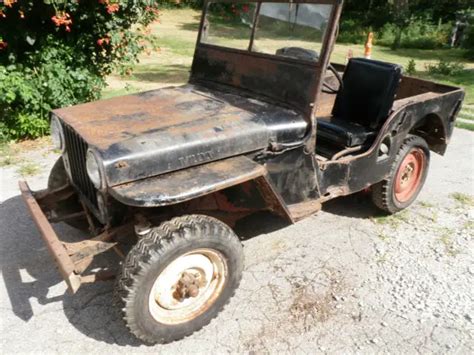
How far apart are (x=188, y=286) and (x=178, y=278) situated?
8cm

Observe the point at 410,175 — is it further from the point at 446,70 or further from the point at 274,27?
the point at 446,70

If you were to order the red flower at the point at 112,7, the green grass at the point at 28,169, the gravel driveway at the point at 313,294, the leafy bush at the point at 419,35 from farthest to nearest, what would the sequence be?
the leafy bush at the point at 419,35
the red flower at the point at 112,7
the green grass at the point at 28,169
the gravel driveway at the point at 313,294

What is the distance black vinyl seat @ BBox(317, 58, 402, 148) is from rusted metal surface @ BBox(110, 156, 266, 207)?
124 centimetres

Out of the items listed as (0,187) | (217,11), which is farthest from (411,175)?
(0,187)

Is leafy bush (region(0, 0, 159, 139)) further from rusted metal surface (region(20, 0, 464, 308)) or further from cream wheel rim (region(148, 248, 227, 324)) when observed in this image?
cream wheel rim (region(148, 248, 227, 324))

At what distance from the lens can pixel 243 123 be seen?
283cm

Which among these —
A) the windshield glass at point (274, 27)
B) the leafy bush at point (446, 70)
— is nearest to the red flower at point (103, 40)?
the windshield glass at point (274, 27)

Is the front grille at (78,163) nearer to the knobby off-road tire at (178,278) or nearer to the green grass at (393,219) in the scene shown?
the knobby off-road tire at (178,278)

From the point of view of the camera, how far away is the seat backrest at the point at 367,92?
3.77m

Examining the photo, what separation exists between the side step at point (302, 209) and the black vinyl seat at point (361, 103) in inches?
26.9

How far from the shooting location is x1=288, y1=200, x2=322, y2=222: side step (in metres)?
3.09

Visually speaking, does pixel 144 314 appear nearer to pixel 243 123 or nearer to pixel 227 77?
pixel 243 123

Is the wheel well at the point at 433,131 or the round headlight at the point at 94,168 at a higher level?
the wheel well at the point at 433,131

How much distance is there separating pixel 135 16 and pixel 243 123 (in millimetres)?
3760
